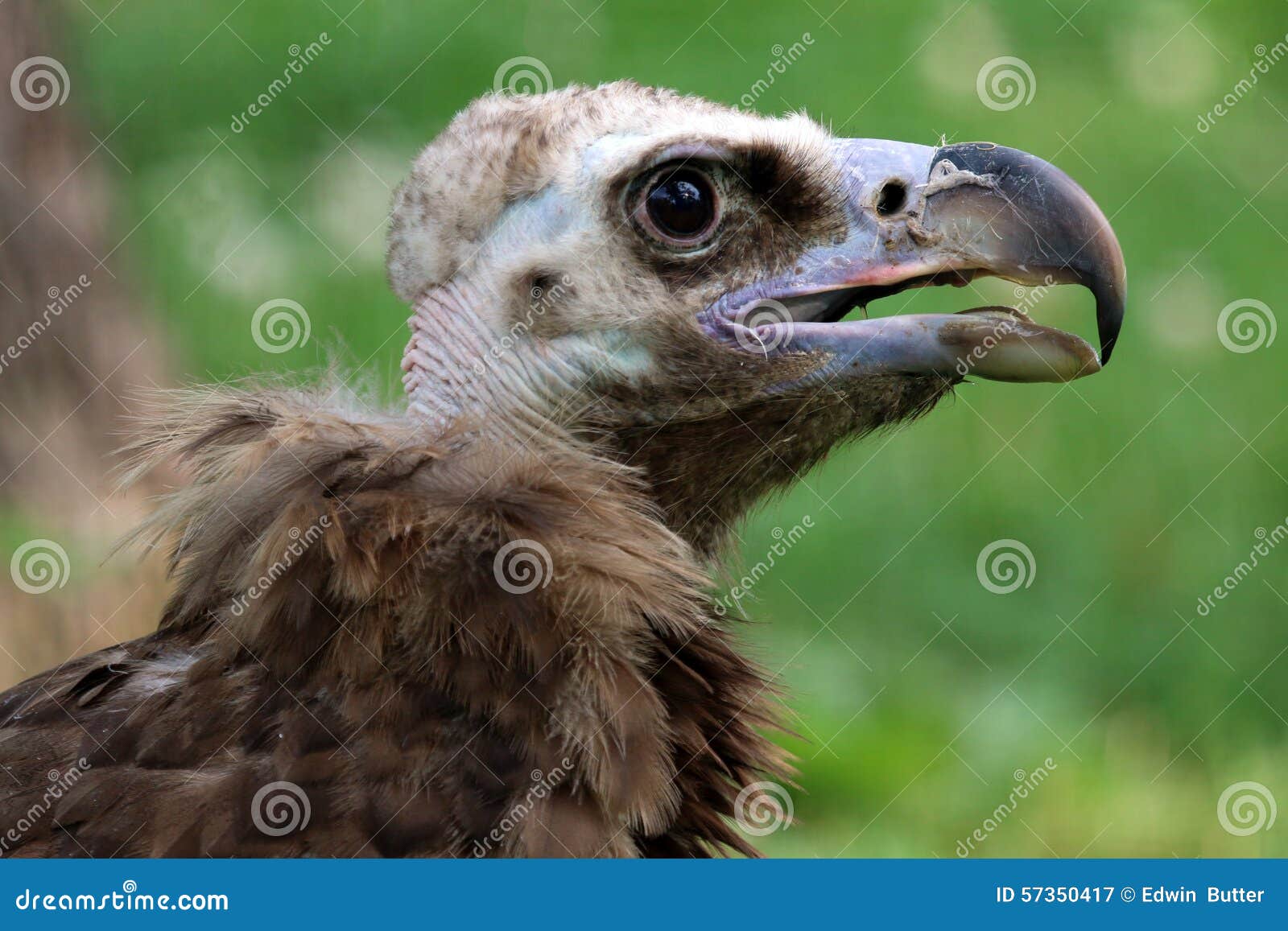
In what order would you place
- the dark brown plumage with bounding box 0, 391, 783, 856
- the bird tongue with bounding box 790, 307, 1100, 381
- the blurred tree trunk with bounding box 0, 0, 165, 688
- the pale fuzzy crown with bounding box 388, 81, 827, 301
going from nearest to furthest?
the dark brown plumage with bounding box 0, 391, 783, 856 < the bird tongue with bounding box 790, 307, 1100, 381 < the pale fuzzy crown with bounding box 388, 81, 827, 301 < the blurred tree trunk with bounding box 0, 0, 165, 688

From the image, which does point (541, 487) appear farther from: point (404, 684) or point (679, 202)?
point (679, 202)

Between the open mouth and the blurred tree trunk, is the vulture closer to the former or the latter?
the open mouth

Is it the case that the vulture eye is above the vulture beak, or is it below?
below

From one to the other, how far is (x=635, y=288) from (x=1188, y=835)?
3.56m

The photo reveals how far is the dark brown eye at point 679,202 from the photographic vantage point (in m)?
3.35

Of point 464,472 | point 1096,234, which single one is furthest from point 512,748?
point 1096,234

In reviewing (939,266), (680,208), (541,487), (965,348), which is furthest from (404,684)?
(939,266)

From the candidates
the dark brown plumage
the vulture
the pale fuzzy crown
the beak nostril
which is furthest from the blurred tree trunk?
the beak nostril

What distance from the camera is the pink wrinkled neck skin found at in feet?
11.3

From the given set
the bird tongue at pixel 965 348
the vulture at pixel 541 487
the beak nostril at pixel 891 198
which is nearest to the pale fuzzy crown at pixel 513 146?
the vulture at pixel 541 487

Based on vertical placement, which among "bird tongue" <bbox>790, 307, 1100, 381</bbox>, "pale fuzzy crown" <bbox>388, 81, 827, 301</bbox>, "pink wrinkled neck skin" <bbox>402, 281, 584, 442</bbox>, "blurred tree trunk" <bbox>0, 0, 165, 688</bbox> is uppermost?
"bird tongue" <bbox>790, 307, 1100, 381</bbox>

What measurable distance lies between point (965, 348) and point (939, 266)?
0.75 ft

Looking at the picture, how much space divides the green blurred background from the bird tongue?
2.61m

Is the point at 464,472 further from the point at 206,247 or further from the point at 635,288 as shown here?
the point at 206,247
